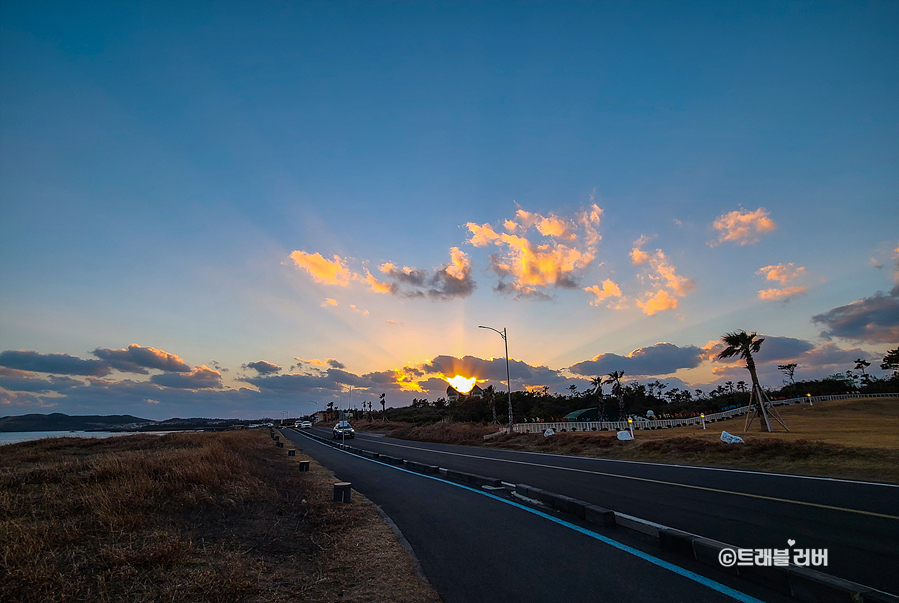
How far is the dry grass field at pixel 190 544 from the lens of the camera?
426cm

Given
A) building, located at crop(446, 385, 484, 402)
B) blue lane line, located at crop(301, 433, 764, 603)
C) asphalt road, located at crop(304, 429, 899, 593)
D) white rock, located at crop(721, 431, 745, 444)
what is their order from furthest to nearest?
building, located at crop(446, 385, 484, 402), white rock, located at crop(721, 431, 745, 444), asphalt road, located at crop(304, 429, 899, 593), blue lane line, located at crop(301, 433, 764, 603)

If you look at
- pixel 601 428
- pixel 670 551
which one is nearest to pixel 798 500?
pixel 670 551

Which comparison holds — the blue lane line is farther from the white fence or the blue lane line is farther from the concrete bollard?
the white fence

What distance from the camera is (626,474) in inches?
488

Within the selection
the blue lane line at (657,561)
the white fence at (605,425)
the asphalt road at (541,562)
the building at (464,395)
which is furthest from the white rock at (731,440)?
A: the building at (464,395)

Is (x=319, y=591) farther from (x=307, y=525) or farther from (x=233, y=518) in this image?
(x=233, y=518)

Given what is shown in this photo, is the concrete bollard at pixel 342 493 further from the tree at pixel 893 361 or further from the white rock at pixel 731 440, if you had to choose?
the tree at pixel 893 361

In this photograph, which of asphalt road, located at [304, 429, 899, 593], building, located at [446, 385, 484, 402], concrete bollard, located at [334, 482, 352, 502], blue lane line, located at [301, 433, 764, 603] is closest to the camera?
blue lane line, located at [301, 433, 764, 603]

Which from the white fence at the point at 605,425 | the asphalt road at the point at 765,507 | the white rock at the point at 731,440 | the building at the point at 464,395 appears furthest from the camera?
the building at the point at 464,395

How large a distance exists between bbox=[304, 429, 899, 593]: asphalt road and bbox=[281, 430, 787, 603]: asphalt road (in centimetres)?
126

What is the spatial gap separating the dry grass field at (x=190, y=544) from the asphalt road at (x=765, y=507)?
15.3ft

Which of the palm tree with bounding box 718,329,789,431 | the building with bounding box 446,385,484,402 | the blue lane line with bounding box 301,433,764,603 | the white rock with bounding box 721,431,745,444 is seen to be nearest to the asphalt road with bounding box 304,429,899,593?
the blue lane line with bounding box 301,433,764,603

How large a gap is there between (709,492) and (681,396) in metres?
79.4

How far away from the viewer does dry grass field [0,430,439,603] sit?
4.26 meters
